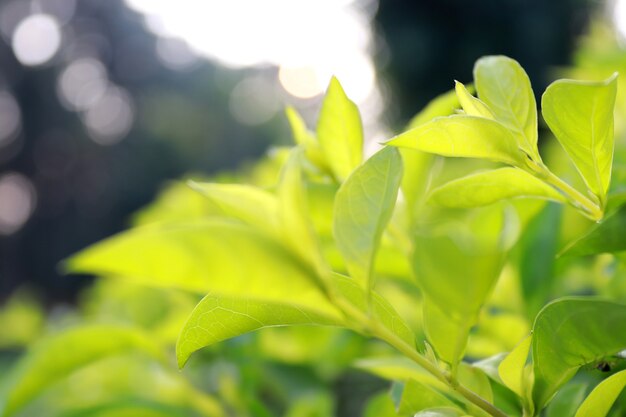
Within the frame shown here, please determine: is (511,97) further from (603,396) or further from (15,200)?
(15,200)

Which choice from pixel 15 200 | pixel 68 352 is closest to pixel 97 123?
pixel 15 200

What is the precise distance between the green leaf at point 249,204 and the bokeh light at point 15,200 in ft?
55.4

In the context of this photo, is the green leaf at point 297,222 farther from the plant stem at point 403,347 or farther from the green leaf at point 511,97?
the green leaf at point 511,97

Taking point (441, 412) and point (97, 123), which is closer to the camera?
point (441, 412)

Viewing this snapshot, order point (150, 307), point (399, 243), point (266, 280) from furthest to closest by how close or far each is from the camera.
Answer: point (150, 307)
point (399, 243)
point (266, 280)

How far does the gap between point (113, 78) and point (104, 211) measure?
13.1ft

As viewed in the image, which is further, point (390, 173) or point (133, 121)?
point (133, 121)

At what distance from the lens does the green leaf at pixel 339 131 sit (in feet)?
1.27

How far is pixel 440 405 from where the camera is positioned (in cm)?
32

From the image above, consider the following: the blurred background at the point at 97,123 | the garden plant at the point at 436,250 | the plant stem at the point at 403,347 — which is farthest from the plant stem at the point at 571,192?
the blurred background at the point at 97,123

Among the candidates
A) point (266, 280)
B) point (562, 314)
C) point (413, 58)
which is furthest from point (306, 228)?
point (413, 58)

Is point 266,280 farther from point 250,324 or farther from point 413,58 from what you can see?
point 413,58

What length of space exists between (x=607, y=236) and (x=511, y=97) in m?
0.08

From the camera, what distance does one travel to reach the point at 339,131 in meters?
0.40
